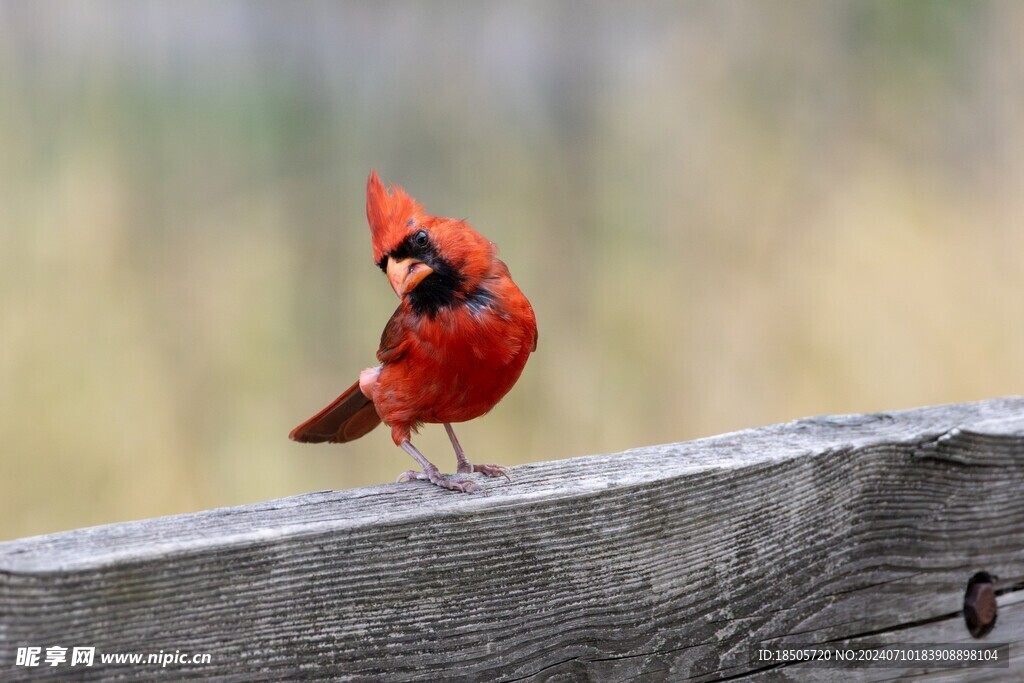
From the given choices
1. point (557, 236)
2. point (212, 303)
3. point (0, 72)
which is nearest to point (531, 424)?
point (557, 236)

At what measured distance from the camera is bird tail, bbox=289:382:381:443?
7.63 ft

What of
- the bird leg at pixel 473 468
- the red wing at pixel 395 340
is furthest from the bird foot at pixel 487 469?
the red wing at pixel 395 340

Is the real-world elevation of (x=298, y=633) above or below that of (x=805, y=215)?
below

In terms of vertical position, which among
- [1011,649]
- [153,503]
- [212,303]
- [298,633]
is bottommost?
[1011,649]

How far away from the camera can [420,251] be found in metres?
2.05

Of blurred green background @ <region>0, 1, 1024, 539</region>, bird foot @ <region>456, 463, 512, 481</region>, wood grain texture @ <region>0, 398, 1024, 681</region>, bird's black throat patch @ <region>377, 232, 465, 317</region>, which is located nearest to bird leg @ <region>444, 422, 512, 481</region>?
bird foot @ <region>456, 463, 512, 481</region>

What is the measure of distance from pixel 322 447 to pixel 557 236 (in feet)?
3.02

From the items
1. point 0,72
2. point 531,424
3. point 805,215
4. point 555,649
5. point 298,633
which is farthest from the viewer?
point 805,215

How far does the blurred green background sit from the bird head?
3.55 feet

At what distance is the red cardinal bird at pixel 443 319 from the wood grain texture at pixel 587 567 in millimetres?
469

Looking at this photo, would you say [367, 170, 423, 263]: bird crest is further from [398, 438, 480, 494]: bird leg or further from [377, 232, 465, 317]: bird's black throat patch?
[398, 438, 480, 494]: bird leg

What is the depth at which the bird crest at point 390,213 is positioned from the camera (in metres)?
2.04

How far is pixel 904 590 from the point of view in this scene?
5.25 ft

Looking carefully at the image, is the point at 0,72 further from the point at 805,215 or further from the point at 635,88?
the point at 805,215
